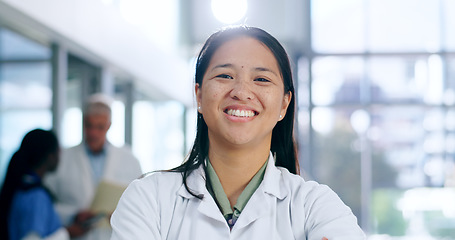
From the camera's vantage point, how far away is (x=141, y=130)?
780cm

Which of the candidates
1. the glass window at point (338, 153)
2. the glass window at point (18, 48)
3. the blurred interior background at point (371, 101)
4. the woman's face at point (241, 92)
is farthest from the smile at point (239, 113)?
the glass window at point (338, 153)

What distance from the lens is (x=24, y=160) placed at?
3.48 m

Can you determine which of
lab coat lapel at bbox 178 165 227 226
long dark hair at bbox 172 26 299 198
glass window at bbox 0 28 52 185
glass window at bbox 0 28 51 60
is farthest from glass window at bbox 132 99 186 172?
lab coat lapel at bbox 178 165 227 226

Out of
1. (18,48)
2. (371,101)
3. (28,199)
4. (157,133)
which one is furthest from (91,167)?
(371,101)

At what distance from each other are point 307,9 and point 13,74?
18.8 feet

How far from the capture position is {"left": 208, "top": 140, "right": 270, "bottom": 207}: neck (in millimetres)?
1266

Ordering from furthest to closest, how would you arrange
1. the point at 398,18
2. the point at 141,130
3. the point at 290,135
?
the point at 398,18 → the point at 141,130 → the point at 290,135

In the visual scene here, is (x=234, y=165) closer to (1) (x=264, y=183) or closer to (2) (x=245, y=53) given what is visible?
(1) (x=264, y=183)

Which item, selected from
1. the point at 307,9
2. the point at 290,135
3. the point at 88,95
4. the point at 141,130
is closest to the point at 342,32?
the point at 307,9

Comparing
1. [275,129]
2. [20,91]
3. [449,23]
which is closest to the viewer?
[275,129]

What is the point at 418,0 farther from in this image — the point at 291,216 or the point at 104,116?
the point at 291,216

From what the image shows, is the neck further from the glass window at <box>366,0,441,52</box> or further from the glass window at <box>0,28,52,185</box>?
the glass window at <box>366,0,441,52</box>

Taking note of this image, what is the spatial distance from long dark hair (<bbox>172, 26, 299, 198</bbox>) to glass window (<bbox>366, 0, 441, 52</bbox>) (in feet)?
29.2

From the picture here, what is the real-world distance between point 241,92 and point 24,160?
2555 millimetres
